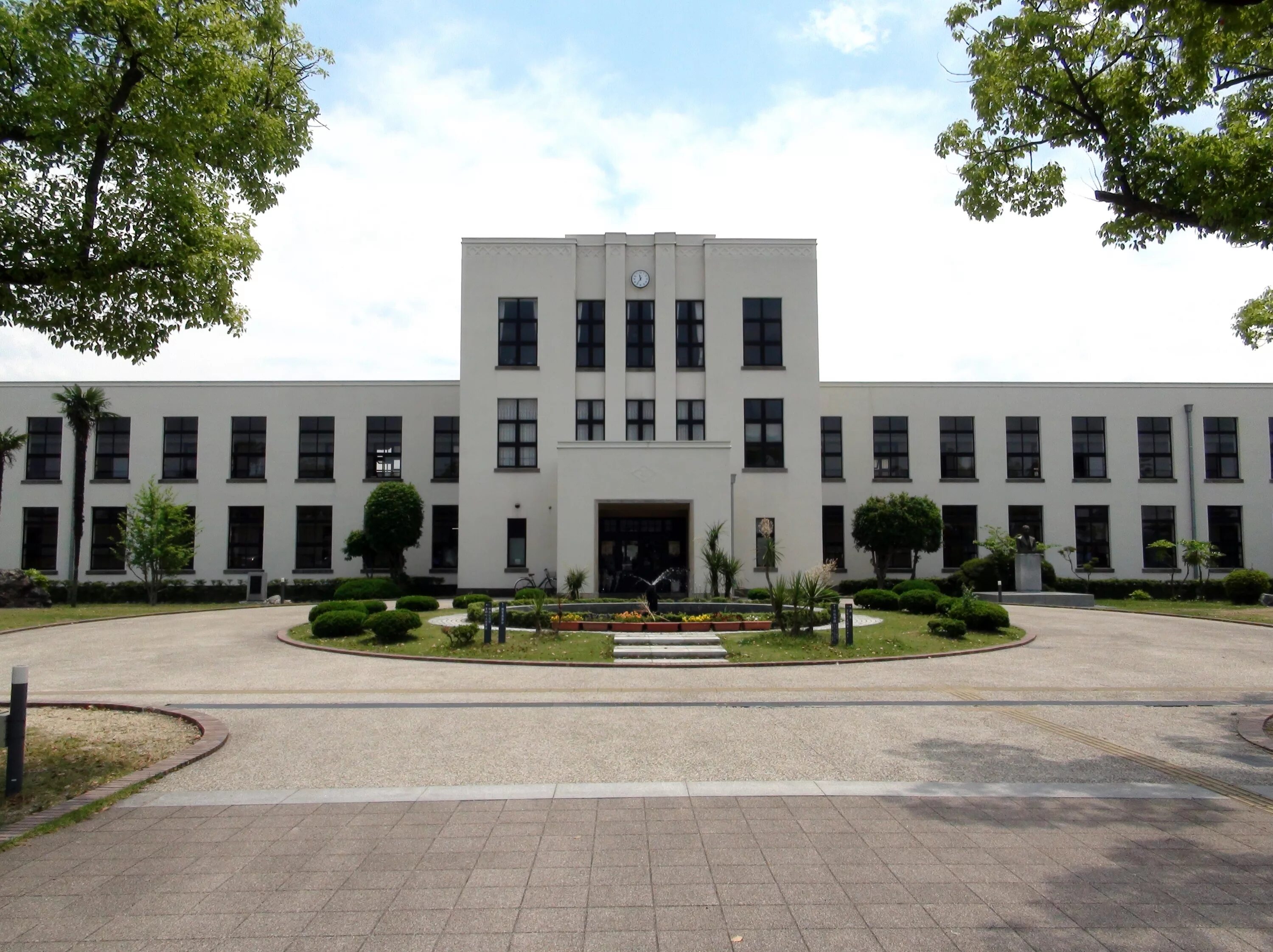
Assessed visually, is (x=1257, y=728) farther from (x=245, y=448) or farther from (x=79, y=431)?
(x=245, y=448)

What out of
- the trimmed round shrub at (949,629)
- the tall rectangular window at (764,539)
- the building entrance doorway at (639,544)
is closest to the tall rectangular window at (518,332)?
the building entrance doorway at (639,544)

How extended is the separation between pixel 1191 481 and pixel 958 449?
410 inches

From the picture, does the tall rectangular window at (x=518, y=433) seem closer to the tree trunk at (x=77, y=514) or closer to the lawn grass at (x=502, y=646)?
the lawn grass at (x=502, y=646)

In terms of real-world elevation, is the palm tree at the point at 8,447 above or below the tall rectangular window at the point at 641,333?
below

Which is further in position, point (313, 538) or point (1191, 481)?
point (1191, 481)

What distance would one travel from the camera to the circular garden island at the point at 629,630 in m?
16.8

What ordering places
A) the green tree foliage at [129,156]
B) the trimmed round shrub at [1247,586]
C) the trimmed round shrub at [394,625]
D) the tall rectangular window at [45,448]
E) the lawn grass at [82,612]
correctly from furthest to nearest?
the tall rectangular window at [45,448] < the trimmed round shrub at [1247,586] < the lawn grass at [82,612] < the trimmed round shrub at [394,625] < the green tree foliage at [129,156]

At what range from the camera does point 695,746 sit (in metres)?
8.94

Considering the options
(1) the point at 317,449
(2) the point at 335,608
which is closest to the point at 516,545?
(1) the point at 317,449

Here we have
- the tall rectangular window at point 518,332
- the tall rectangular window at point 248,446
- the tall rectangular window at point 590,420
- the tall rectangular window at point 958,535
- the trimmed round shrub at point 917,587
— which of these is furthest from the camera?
the tall rectangular window at point 958,535

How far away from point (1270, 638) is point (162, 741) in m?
22.6

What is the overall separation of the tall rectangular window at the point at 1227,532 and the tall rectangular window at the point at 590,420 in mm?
27758

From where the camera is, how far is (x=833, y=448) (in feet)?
129

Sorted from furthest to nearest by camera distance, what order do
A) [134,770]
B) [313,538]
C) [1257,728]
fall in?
1. [313,538]
2. [1257,728]
3. [134,770]
